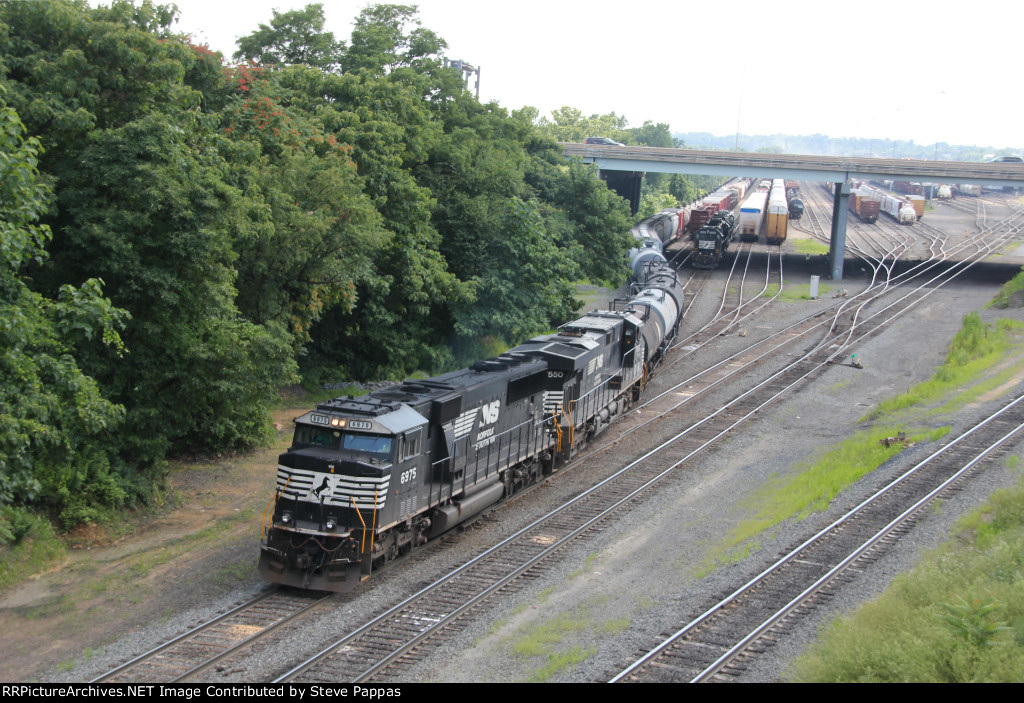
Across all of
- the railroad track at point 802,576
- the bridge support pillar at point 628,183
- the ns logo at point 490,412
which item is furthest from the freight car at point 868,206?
the ns logo at point 490,412

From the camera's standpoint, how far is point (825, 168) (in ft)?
190

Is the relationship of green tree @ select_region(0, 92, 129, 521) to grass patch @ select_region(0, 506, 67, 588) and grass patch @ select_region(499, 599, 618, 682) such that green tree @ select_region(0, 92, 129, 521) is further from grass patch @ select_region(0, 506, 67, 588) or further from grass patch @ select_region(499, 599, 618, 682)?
grass patch @ select_region(499, 599, 618, 682)

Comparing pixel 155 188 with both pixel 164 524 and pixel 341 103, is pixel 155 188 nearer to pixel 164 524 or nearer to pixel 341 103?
pixel 164 524

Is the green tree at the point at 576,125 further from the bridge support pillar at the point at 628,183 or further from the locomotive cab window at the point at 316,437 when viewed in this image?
the locomotive cab window at the point at 316,437

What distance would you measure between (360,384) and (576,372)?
1218 centimetres

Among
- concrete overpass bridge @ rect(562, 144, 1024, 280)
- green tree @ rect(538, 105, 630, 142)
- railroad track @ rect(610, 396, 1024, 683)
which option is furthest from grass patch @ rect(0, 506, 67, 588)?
green tree @ rect(538, 105, 630, 142)

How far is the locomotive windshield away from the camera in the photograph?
16.3 meters

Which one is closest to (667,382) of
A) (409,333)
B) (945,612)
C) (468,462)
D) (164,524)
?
(409,333)

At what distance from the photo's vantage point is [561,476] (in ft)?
79.0

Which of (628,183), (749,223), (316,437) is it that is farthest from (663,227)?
(316,437)

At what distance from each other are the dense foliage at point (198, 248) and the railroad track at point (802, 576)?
11.4 metres

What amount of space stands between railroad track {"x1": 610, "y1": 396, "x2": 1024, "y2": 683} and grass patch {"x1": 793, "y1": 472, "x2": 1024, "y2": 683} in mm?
1122

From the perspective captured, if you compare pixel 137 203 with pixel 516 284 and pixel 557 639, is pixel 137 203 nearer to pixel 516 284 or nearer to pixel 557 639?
pixel 557 639

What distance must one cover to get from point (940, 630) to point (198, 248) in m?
15.9
